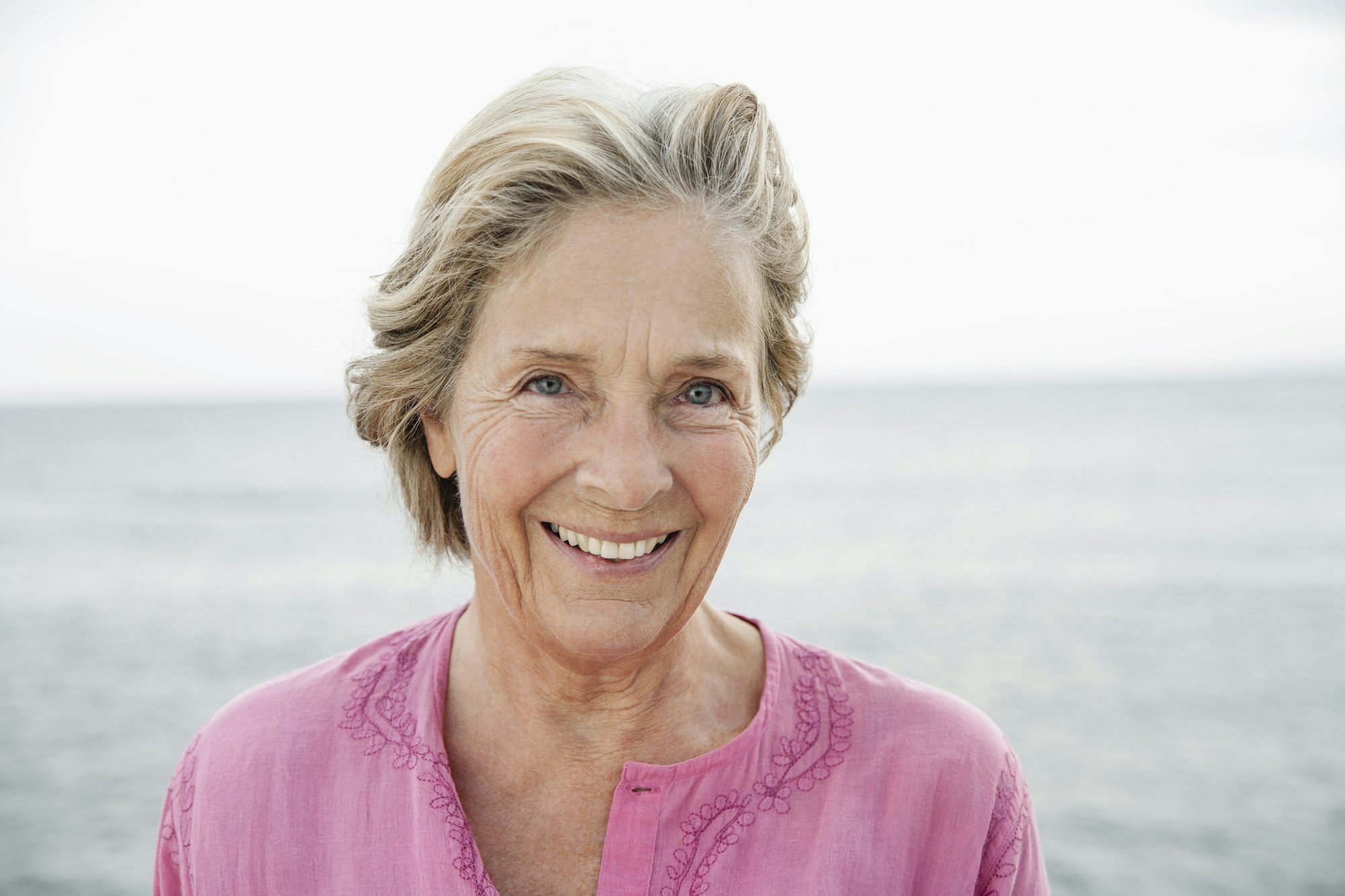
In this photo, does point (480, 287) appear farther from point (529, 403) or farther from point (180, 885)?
point (180, 885)

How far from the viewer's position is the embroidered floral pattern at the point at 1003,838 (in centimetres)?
188

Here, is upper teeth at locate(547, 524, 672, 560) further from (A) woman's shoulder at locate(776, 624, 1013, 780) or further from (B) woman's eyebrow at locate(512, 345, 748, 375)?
(A) woman's shoulder at locate(776, 624, 1013, 780)

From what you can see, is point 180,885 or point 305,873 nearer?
point 305,873

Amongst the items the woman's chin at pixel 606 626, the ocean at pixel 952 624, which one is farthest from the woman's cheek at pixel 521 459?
the ocean at pixel 952 624

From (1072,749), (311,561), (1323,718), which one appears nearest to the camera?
(1072,749)

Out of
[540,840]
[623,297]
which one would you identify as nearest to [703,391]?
[623,297]

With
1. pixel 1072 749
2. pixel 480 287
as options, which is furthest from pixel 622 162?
pixel 1072 749

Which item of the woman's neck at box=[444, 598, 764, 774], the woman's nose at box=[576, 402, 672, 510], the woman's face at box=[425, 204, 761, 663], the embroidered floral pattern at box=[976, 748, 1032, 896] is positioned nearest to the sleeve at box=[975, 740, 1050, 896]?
the embroidered floral pattern at box=[976, 748, 1032, 896]

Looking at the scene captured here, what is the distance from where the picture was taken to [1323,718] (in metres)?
8.63

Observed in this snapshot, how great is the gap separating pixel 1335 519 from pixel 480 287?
68.2ft

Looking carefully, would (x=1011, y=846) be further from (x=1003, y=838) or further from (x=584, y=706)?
(x=584, y=706)

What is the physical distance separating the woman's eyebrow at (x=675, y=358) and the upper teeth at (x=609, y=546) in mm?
289

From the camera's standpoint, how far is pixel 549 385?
1.76m

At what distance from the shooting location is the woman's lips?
1.79 meters
